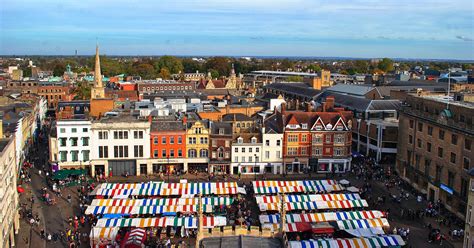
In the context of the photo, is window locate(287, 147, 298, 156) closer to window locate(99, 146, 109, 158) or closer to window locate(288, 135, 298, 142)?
window locate(288, 135, 298, 142)

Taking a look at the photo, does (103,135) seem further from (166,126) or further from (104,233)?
(104,233)

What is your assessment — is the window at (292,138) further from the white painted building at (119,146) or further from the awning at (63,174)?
the awning at (63,174)

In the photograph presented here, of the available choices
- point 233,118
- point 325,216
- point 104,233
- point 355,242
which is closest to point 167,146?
point 233,118

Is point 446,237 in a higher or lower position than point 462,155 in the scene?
lower

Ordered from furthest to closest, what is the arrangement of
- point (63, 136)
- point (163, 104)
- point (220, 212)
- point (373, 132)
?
1. point (163, 104)
2. point (373, 132)
3. point (63, 136)
4. point (220, 212)

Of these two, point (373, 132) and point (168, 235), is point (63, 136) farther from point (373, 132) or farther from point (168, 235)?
point (373, 132)

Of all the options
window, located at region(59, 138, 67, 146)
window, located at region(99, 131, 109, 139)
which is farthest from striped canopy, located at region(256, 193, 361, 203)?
window, located at region(59, 138, 67, 146)

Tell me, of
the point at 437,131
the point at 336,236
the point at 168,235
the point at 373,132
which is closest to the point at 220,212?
the point at 168,235

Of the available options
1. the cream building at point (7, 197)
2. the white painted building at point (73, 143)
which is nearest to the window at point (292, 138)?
the white painted building at point (73, 143)
